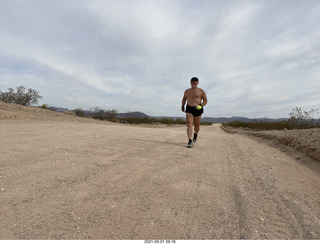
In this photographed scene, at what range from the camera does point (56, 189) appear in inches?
82.3

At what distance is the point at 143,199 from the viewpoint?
2057 millimetres

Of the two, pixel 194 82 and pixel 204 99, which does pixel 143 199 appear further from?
pixel 204 99

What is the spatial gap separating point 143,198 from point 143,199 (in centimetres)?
2

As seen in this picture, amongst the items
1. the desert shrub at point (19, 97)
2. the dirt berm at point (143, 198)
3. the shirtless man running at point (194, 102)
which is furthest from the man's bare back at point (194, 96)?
the desert shrub at point (19, 97)

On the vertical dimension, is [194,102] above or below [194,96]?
below

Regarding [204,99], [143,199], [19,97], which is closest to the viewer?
[143,199]

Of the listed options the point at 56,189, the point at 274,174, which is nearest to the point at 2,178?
the point at 56,189

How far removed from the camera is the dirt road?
1551 mm

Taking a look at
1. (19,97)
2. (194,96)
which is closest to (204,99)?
(194,96)

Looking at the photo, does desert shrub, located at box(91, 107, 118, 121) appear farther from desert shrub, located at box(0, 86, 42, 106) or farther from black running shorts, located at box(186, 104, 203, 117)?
black running shorts, located at box(186, 104, 203, 117)

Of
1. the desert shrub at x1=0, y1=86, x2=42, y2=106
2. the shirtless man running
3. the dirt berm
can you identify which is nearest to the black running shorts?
the shirtless man running
